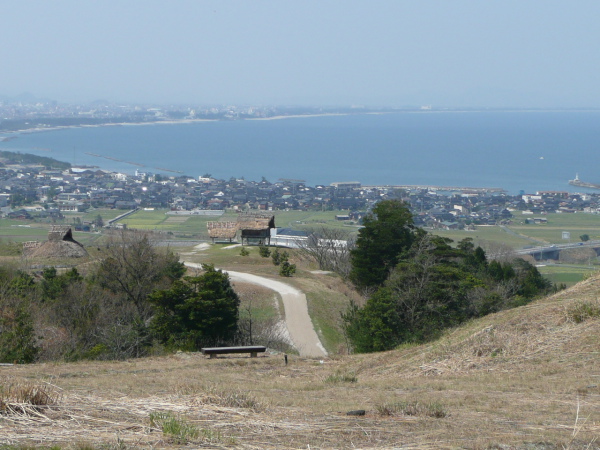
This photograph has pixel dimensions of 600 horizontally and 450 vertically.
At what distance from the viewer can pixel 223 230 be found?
38.6 m

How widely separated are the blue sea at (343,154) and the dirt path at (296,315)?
6699 centimetres

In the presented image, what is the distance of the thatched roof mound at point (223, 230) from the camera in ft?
126

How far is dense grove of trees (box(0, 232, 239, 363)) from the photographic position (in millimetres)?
14734

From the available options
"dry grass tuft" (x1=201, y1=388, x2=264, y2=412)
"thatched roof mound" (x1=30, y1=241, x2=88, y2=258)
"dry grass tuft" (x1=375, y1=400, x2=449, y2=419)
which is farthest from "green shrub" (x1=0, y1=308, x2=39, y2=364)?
"thatched roof mound" (x1=30, y1=241, x2=88, y2=258)

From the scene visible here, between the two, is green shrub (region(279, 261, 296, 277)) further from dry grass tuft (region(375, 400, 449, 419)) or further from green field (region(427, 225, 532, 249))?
green field (region(427, 225, 532, 249))

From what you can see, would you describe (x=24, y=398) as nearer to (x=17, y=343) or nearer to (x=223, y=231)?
(x=17, y=343)

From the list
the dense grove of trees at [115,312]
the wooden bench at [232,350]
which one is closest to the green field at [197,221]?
the dense grove of trees at [115,312]

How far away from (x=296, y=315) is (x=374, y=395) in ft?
45.2

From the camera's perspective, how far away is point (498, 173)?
105 m

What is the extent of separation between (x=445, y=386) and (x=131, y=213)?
6177cm

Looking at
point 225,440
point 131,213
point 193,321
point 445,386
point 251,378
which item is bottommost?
point 131,213

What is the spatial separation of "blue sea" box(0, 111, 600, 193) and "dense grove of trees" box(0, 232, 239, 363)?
72.4 meters

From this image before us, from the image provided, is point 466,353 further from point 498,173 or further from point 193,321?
point 498,173

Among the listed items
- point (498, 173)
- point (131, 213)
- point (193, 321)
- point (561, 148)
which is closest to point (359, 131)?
point (561, 148)
